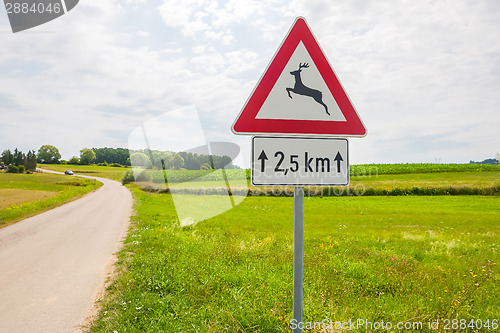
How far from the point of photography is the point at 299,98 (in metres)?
2.43

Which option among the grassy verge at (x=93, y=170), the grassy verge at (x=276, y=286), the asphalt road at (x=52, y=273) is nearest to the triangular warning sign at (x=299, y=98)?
the grassy verge at (x=276, y=286)

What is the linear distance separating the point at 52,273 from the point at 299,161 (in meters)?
7.26

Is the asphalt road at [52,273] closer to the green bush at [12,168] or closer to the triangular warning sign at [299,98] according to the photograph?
the triangular warning sign at [299,98]

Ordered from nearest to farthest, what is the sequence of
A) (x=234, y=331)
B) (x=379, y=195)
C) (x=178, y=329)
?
(x=234, y=331) → (x=178, y=329) → (x=379, y=195)

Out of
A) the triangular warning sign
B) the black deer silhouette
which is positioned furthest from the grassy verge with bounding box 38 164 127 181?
the black deer silhouette

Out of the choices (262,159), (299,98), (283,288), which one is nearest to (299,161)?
(262,159)

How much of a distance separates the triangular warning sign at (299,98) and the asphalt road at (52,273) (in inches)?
165

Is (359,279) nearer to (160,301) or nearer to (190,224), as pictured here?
(160,301)

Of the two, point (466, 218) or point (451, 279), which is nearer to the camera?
point (451, 279)

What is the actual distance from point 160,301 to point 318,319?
233 cm

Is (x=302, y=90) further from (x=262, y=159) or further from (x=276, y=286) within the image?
(x=276, y=286)

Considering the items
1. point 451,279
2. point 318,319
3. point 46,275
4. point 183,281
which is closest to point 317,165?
point 318,319

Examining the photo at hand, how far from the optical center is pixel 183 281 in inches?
211

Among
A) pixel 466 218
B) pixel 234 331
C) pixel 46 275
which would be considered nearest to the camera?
pixel 234 331
